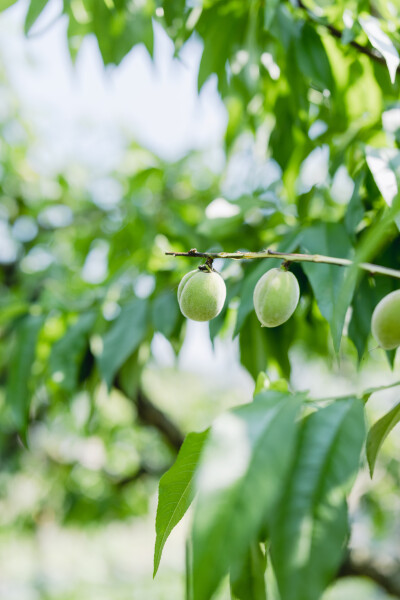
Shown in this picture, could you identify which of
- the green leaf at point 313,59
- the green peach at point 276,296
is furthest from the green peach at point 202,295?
the green leaf at point 313,59

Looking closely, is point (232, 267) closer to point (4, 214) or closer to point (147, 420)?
point (147, 420)

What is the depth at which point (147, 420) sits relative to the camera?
2225mm

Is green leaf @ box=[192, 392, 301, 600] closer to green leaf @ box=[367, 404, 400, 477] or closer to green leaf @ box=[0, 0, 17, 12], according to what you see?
green leaf @ box=[367, 404, 400, 477]

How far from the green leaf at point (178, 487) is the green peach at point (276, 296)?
0.18 meters

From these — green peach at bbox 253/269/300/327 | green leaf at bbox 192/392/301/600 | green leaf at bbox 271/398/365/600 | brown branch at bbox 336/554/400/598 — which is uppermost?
green leaf at bbox 192/392/301/600

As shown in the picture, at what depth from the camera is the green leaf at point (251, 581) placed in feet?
1.81

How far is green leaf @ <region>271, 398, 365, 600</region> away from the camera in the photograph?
1.22 feet

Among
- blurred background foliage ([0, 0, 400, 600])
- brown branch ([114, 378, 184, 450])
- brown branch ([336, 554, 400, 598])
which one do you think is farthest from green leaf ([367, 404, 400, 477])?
brown branch ([336, 554, 400, 598])

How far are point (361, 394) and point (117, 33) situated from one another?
3.42 feet

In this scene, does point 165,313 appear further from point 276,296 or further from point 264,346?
point 276,296

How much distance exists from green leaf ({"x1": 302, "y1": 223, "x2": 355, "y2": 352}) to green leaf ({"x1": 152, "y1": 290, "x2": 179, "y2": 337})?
15.4 inches

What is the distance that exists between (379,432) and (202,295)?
283 mm

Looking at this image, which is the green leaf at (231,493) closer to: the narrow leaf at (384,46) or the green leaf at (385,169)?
the green leaf at (385,169)

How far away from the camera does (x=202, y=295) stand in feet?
2.19
